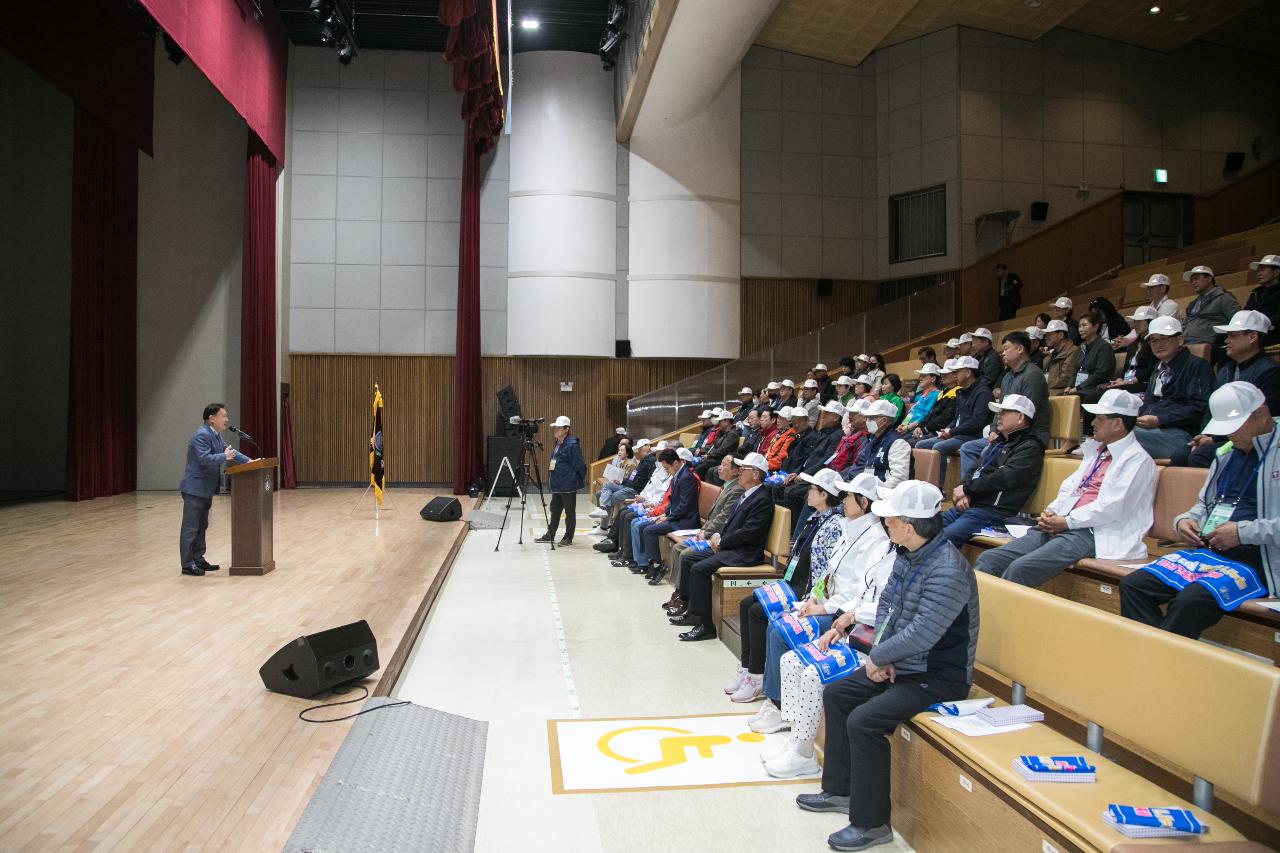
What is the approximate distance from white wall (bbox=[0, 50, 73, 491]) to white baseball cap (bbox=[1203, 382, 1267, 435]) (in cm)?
1582

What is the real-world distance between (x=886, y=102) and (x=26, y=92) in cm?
1456

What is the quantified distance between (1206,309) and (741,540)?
385 centimetres

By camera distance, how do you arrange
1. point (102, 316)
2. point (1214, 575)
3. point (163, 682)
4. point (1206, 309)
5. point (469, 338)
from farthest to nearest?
1. point (469, 338)
2. point (102, 316)
3. point (1206, 309)
4. point (163, 682)
5. point (1214, 575)

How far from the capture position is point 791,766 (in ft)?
Result: 12.9

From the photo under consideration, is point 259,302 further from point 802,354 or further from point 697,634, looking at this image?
point 697,634

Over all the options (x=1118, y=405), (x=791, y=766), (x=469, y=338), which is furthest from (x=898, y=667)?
(x=469, y=338)

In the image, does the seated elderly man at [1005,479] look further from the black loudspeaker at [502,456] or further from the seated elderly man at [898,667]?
the black loudspeaker at [502,456]

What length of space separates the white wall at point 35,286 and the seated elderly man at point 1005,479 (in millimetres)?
14324

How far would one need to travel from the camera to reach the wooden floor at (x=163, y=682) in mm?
3174

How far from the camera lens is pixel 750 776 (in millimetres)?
3961

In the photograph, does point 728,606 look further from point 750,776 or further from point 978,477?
point 750,776

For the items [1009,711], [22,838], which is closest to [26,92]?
[22,838]

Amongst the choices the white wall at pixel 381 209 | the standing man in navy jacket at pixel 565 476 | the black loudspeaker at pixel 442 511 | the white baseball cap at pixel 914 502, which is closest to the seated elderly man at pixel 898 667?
the white baseball cap at pixel 914 502

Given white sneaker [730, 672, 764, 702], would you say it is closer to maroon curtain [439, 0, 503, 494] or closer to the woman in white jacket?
the woman in white jacket
